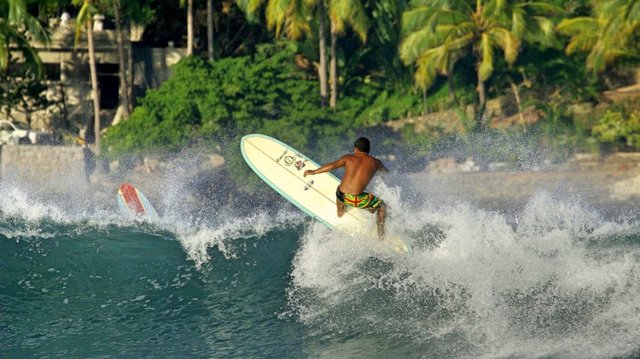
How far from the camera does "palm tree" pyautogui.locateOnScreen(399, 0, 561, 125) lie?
2414cm

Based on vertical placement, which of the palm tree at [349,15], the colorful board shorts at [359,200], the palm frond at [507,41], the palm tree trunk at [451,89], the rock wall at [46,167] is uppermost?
the palm tree at [349,15]

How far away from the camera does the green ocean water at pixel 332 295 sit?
1146 cm

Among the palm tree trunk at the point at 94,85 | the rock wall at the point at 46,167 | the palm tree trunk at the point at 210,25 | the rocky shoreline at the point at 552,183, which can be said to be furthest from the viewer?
the palm tree trunk at the point at 210,25

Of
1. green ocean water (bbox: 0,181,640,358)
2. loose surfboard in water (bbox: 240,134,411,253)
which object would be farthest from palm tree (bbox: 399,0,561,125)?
loose surfboard in water (bbox: 240,134,411,253)

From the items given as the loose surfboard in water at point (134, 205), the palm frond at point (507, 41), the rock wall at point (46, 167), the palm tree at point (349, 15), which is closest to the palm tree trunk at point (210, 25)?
the palm tree at point (349, 15)

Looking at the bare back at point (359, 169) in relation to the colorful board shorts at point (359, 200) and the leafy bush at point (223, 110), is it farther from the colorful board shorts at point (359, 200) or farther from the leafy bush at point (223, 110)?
the leafy bush at point (223, 110)

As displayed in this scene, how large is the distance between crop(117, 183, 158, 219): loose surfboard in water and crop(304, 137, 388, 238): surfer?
6.93m

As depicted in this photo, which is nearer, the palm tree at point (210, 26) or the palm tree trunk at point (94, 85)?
the palm tree trunk at point (94, 85)

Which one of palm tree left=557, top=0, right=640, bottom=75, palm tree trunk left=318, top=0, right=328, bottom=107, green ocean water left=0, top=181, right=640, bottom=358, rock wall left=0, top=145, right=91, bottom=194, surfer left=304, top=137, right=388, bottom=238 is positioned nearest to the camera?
green ocean water left=0, top=181, right=640, bottom=358

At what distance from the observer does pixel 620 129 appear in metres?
23.5

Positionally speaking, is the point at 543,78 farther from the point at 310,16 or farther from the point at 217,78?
the point at 217,78

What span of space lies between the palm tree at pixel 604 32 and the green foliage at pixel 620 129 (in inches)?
45.2

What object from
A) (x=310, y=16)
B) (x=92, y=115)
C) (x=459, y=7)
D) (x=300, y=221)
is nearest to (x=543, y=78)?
(x=459, y=7)

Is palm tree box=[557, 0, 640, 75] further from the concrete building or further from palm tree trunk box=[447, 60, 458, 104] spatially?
the concrete building
